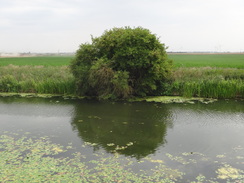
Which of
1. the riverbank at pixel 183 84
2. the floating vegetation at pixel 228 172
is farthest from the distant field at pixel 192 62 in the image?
the floating vegetation at pixel 228 172

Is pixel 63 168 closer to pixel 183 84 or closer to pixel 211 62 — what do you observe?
pixel 183 84

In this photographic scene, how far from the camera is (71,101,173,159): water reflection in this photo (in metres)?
8.38

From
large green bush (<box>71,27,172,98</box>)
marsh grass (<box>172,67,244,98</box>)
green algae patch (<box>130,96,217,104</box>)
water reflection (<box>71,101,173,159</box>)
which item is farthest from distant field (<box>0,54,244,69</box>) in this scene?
marsh grass (<box>172,67,244,98</box>)

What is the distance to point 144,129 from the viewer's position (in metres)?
10.1

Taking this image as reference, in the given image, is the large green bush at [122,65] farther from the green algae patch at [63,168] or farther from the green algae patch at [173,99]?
the green algae patch at [63,168]

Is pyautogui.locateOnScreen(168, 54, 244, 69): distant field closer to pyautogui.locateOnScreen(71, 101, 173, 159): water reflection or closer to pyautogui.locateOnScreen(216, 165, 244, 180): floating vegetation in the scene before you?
pyautogui.locateOnScreen(71, 101, 173, 159): water reflection

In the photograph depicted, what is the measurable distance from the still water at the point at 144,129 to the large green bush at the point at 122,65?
1197mm

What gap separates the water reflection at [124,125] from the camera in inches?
330

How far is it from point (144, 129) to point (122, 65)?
243 inches

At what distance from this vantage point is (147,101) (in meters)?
15.1

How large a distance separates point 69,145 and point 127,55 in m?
8.26

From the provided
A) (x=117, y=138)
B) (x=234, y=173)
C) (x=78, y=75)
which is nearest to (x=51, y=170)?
(x=117, y=138)

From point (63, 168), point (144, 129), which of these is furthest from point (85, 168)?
point (144, 129)

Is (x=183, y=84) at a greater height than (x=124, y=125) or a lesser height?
greater
